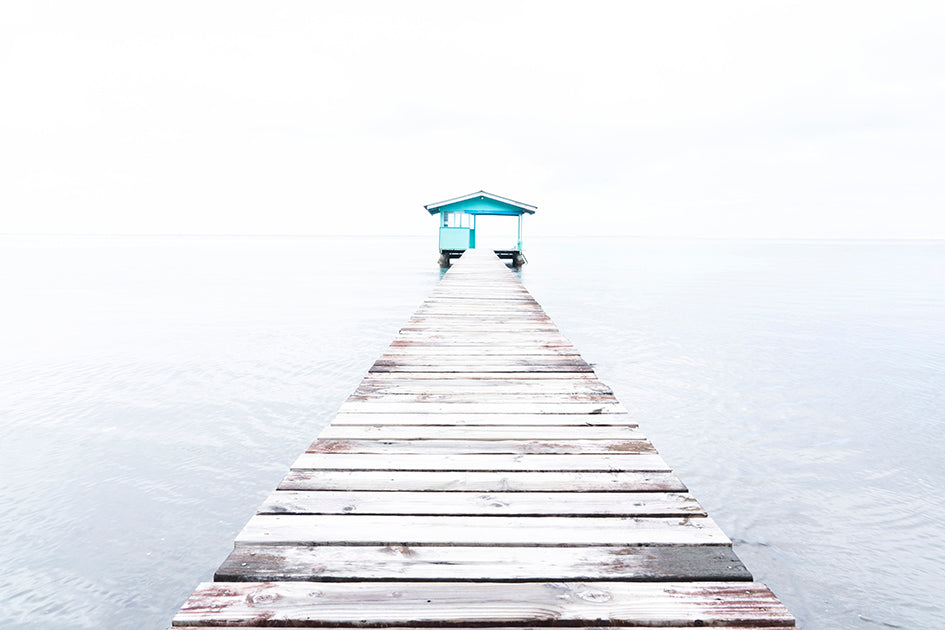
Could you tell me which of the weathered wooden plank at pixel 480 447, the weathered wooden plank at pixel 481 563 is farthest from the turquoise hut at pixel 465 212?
the weathered wooden plank at pixel 481 563

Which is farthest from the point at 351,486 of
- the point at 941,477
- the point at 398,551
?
the point at 941,477

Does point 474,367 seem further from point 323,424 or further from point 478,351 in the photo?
point 323,424

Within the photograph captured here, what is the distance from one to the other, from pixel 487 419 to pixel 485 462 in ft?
2.53

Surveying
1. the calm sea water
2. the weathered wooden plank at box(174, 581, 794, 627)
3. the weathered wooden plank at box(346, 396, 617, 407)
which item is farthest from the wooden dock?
the calm sea water

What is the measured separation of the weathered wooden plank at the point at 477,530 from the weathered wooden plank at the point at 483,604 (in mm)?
253

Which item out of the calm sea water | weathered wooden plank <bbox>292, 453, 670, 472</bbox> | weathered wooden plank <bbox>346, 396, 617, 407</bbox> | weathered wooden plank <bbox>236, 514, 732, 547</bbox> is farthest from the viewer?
the calm sea water

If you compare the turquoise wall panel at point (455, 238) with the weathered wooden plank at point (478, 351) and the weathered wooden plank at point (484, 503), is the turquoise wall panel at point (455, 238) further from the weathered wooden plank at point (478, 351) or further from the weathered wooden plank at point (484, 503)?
the weathered wooden plank at point (484, 503)

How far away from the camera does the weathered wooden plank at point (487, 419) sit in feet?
12.2

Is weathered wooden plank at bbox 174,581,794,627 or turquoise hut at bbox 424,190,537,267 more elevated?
turquoise hut at bbox 424,190,537,267

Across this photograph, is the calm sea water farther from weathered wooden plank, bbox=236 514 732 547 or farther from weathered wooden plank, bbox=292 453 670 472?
weathered wooden plank, bbox=236 514 732 547

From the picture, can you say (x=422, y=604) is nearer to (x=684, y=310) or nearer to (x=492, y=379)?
(x=492, y=379)

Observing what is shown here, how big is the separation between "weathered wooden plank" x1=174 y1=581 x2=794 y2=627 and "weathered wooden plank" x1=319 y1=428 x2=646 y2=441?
1485 millimetres

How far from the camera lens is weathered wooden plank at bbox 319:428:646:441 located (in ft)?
11.3

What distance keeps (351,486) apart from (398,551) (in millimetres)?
672
